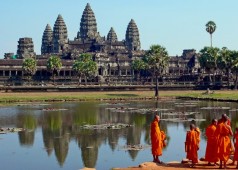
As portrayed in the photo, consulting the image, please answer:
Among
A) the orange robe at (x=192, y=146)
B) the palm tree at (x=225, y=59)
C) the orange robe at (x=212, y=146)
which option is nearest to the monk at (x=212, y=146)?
the orange robe at (x=212, y=146)

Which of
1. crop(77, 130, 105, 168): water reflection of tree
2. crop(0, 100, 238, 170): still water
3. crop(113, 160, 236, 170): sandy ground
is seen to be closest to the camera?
crop(113, 160, 236, 170): sandy ground

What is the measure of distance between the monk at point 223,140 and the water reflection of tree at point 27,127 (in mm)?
16505

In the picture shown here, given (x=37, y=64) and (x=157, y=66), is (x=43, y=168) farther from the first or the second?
(x=37, y=64)

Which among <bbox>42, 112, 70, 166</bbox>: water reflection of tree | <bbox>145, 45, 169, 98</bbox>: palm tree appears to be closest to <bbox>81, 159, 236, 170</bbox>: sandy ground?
<bbox>42, 112, 70, 166</bbox>: water reflection of tree

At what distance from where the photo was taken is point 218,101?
92.1 m

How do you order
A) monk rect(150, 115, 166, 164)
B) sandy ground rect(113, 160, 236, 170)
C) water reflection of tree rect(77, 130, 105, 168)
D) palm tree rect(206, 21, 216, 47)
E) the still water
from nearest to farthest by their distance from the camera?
1. sandy ground rect(113, 160, 236, 170)
2. monk rect(150, 115, 166, 164)
3. the still water
4. water reflection of tree rect(77, 130, 105, 168)
5. palm tree rect(206, 21, 216, 47)

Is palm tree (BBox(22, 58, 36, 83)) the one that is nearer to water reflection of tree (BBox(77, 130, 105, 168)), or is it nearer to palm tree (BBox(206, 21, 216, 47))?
palm tree (BBox(206, 21, 216, 47))

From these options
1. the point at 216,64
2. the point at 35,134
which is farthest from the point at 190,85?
the point at 35,134

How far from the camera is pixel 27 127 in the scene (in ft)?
160

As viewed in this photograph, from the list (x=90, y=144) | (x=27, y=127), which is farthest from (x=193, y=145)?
(x=27, y=127)

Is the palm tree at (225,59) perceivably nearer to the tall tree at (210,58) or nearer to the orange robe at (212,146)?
the tall tree at (210,58)

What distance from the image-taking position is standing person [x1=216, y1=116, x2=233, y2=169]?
24.3m

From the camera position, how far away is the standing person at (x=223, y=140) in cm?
2434

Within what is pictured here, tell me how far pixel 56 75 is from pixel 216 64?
59.0 meters
